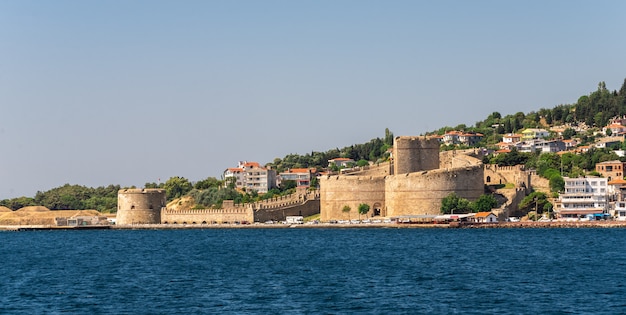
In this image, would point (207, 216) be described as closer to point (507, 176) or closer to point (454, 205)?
point (454, 205)

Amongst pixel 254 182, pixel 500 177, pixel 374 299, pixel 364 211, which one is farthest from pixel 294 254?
pixel 254 182

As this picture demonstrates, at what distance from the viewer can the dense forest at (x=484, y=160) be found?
74.6 meters

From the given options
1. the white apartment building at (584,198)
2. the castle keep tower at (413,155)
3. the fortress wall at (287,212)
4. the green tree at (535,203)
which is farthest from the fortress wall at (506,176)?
the fortress wall at (287,212)

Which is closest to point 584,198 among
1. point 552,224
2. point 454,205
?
point 552,224

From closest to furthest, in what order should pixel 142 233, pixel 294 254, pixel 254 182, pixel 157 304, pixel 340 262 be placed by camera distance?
pixel 157 304 → pixel 340 262 → pixel 294 254 → pixel 142 233 → pixel 254 182

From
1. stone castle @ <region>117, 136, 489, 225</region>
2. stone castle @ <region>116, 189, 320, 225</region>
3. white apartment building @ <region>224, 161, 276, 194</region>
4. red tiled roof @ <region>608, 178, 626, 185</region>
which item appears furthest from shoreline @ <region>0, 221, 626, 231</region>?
white apartment building @ <region>224, 161, 276, 194</region>

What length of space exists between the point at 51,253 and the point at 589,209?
29.3 m

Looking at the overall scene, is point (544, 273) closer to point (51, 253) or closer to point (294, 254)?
point (294, 254)

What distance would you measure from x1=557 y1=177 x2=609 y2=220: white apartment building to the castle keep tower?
303 inches

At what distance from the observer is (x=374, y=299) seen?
25.8 meters

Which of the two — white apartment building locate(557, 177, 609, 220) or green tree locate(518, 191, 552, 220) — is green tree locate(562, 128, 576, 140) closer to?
white apartment building locate(557, 177, 609, 220)

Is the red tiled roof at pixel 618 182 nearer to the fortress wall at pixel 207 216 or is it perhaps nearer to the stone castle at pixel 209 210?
the stone castle at pixel 209 210

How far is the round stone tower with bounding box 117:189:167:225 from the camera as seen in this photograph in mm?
69250

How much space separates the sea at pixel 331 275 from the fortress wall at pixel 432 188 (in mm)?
7570
